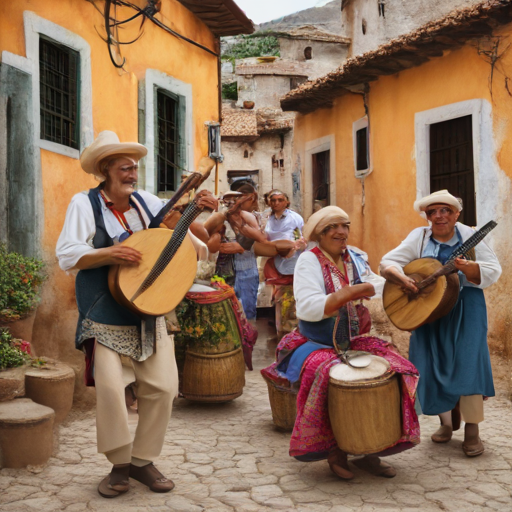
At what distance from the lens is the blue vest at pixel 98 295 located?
12.9ft

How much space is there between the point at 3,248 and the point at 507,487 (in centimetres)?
399

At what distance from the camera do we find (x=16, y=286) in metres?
5.35

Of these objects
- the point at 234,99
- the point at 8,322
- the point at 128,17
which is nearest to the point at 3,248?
the point at 8,322

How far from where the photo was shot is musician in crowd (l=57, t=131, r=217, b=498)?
3.85 metres

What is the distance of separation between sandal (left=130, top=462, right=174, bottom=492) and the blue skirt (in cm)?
191

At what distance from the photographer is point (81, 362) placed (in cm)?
650

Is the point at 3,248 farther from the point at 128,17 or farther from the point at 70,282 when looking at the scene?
the point at 128,17

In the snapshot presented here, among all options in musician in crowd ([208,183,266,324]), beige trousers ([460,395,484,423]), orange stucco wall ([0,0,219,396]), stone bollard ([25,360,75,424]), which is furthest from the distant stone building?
beige trousers ([460,395,484,423])

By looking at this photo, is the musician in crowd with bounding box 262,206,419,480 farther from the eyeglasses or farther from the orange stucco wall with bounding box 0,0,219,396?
the orange stucco wall with bounding box 0,0,219,396

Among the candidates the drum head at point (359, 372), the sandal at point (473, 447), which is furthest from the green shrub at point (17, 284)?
the sandal at point (473, 447)

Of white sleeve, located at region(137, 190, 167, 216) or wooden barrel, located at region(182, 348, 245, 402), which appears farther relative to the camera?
wooden barrel, located at region(182, 348, 245, 402)

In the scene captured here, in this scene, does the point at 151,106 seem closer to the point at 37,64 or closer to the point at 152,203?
the point at 37,64

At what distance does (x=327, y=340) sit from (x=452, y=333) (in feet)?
3.59

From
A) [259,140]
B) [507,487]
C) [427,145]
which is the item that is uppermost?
[259,140]
